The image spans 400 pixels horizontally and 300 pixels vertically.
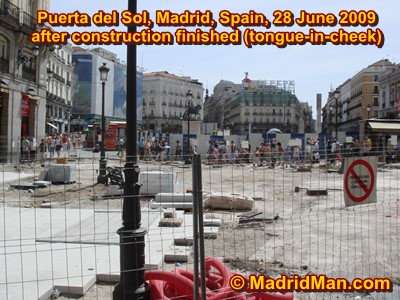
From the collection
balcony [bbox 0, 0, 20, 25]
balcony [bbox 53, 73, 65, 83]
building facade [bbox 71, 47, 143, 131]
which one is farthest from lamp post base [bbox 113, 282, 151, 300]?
building facade [bbox 71, 47, 143, 131]

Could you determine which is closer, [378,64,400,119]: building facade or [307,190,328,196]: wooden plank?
[307,190,328,196]: wooden plank

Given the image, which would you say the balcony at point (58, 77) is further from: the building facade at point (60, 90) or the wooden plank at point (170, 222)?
the wooden plank at point (170, 222)

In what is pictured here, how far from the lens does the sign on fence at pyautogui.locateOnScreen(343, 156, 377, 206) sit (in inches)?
209

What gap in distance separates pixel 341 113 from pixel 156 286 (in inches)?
4462

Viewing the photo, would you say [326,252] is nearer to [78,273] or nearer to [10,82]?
[78,273]

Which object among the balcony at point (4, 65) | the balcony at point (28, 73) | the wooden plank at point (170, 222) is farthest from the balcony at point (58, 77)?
the wooden plank at point (170, 222)

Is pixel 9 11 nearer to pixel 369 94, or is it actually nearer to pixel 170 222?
pixel 170 222

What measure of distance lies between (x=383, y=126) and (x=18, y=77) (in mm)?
21328

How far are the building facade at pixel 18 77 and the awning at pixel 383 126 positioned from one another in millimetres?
18769

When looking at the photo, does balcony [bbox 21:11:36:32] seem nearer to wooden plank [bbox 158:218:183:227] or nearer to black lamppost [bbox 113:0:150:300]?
wooden plank [bbox 158:218:183:227]

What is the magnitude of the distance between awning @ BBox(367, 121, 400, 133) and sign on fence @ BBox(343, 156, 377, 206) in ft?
60.8

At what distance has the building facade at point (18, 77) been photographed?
25.3 meters

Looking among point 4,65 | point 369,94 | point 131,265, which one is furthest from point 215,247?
point 369,94

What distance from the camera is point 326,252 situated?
21.6 ft
